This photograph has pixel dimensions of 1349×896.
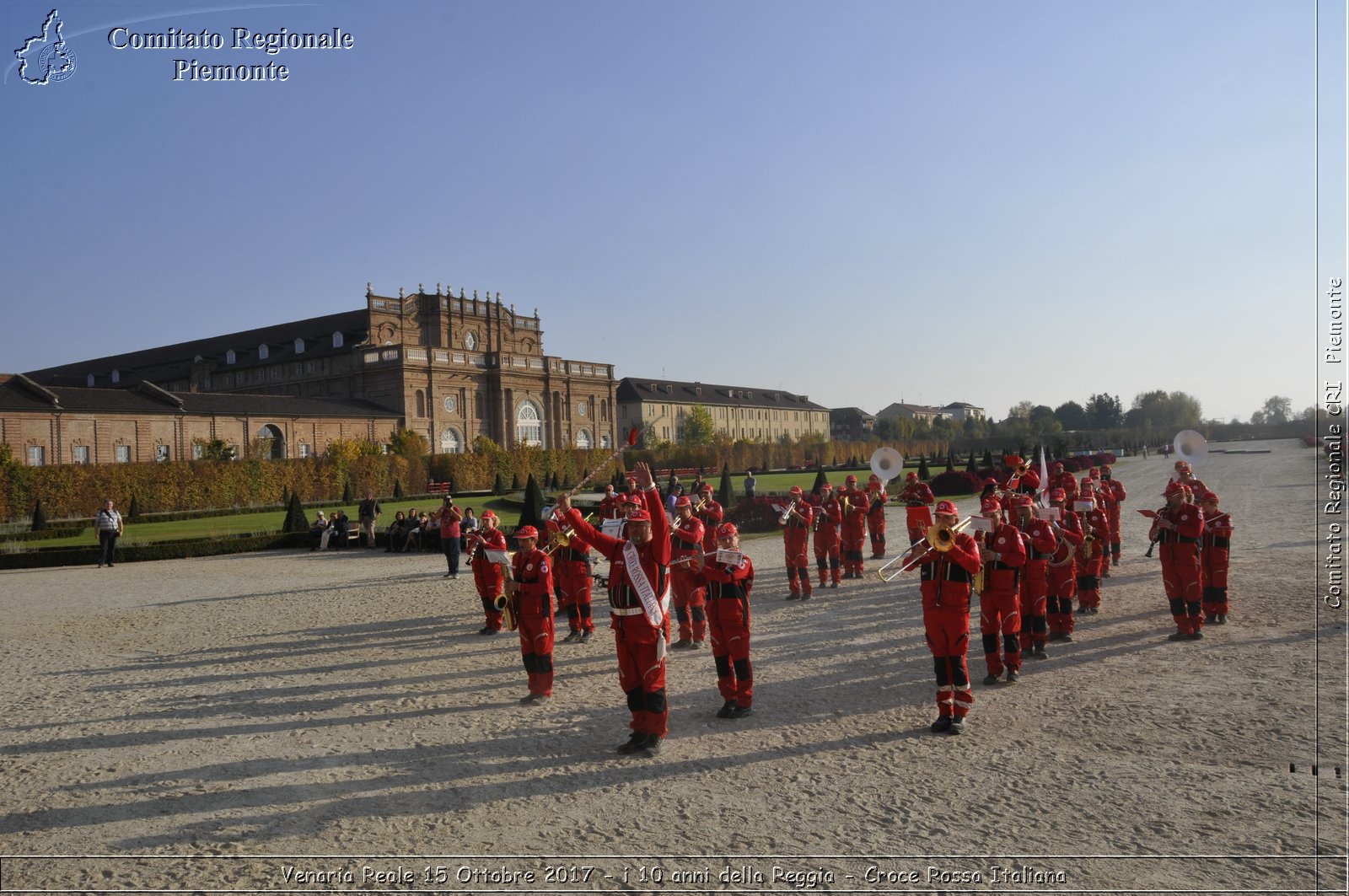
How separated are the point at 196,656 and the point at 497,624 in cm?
380

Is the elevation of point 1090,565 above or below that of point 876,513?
below

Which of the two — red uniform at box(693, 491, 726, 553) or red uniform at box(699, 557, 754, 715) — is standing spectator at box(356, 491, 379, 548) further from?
red uniform at box(699, 557, 754, 715)

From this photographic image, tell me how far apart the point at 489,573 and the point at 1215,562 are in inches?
368

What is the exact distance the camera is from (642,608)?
22.8 ft

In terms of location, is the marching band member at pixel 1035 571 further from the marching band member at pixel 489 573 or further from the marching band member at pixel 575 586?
the marching band member at pixel 489 573

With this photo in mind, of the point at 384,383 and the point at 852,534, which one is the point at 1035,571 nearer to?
the point at 852,534

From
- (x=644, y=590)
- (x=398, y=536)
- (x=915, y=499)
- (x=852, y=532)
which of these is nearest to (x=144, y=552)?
(x=398, y=536)

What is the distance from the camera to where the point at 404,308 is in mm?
73500

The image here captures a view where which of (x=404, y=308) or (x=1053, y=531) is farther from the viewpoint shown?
(x=404, y=308)

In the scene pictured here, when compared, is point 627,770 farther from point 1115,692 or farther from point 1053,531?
point 1053,531

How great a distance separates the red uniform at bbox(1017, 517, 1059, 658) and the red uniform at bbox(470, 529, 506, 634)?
6538 mm

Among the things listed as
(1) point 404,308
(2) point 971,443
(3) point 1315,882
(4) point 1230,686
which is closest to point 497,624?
(4) point 1230,686

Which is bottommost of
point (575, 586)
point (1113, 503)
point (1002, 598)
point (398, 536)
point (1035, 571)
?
point (398, 536)

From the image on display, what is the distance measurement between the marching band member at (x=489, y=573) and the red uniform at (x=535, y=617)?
119 inches
